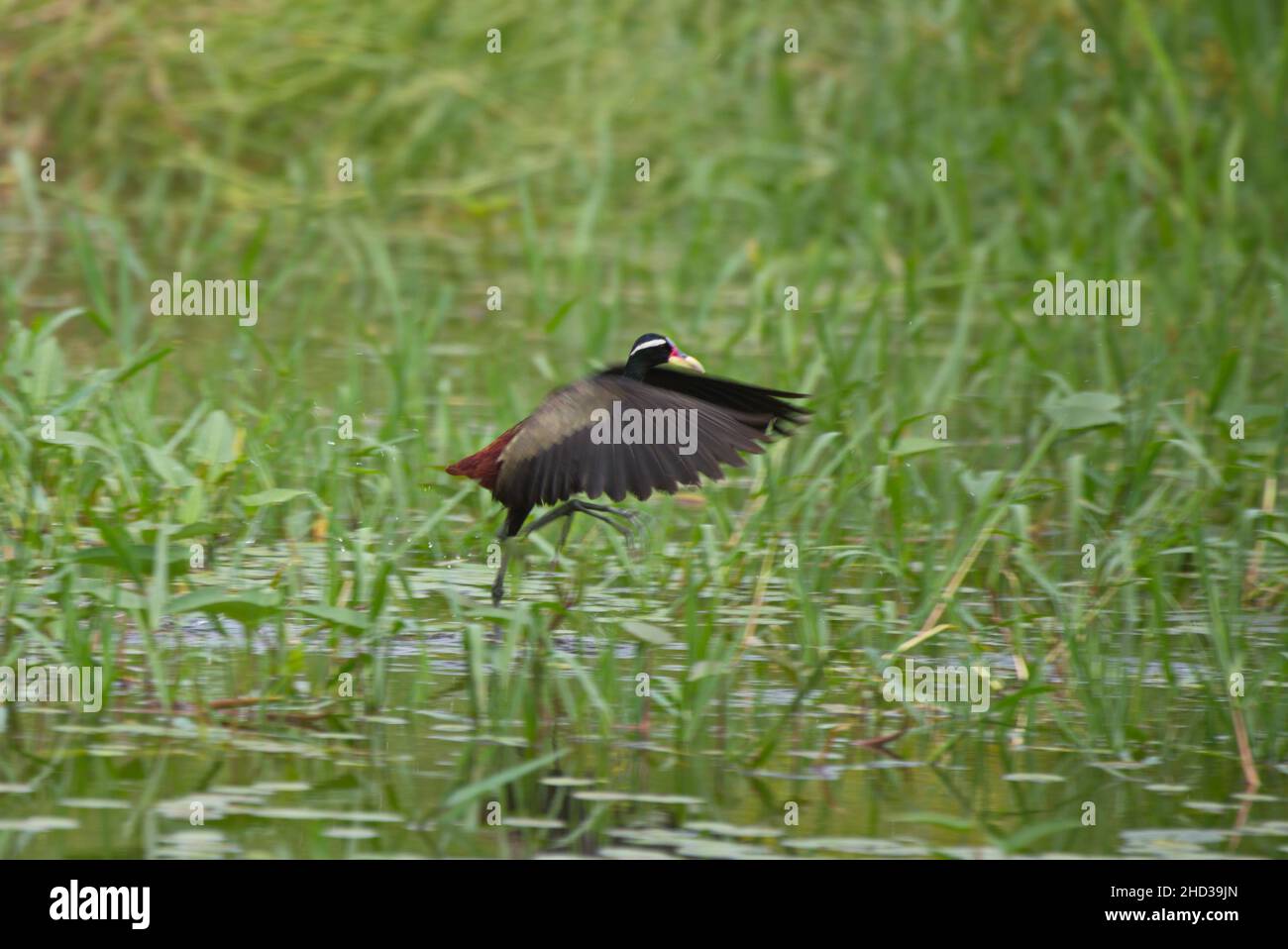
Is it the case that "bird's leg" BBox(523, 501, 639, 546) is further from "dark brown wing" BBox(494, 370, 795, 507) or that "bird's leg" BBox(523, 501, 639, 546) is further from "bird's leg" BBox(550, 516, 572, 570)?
"dark brown wing" BBox(494, 370, 795, 507)

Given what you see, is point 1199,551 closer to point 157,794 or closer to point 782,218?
point 157,794

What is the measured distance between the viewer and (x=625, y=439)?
17.9 ft

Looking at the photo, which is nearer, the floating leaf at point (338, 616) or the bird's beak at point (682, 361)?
the floating leaf at point (338, 616)

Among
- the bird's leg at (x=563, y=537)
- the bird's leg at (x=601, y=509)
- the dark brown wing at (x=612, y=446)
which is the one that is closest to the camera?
the dark brown wing at (x=612, y=446)

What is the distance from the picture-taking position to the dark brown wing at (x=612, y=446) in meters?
5.42

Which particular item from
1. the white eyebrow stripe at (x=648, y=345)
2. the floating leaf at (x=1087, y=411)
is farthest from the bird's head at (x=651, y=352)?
the floating leaf at (x=1087, y=411)

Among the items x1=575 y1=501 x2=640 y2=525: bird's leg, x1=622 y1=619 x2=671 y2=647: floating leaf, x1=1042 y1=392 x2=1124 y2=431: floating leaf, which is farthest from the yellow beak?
x1=1042 y1=392 x2=1124 y2=431: floating leaf

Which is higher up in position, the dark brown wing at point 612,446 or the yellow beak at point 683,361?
the yellow beak at point 683,361

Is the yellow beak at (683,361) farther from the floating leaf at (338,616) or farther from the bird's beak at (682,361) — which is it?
the floating leaf at (338,616)

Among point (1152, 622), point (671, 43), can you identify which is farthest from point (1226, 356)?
point (671, 43)

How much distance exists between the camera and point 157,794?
4.48m

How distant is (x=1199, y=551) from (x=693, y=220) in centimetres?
576

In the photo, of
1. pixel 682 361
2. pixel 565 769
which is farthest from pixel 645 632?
pixel 682 361

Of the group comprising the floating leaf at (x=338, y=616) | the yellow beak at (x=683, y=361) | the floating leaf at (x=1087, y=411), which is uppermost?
the yellow beak at (x=683, y=361)
